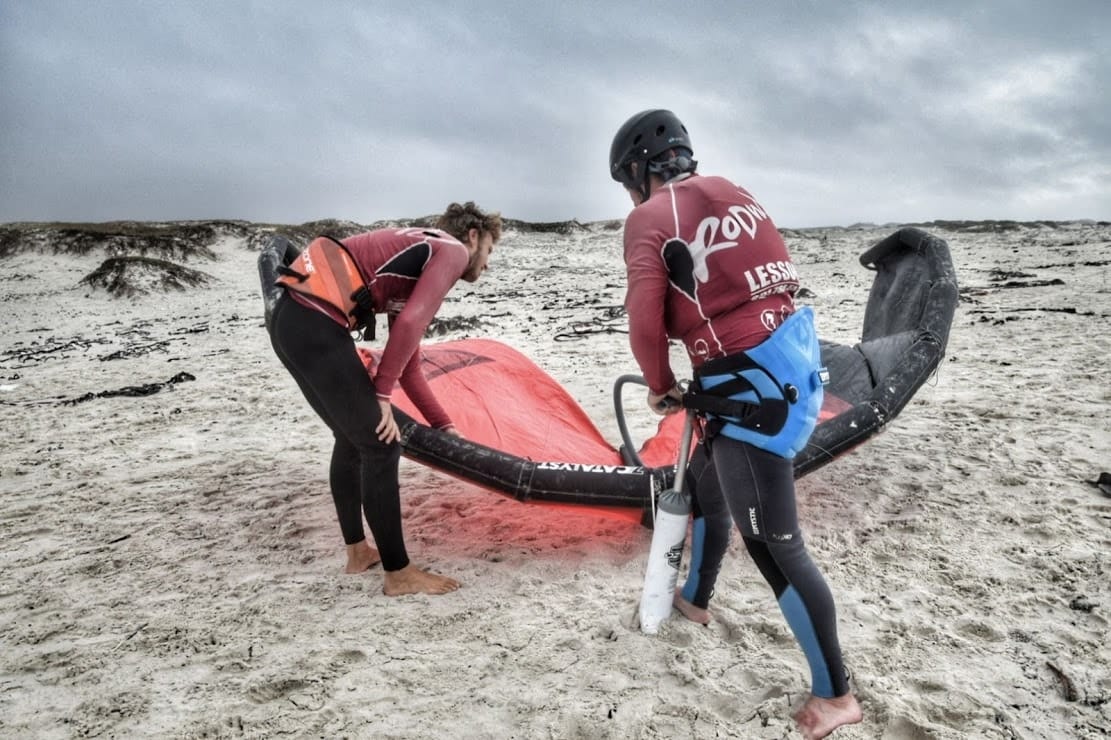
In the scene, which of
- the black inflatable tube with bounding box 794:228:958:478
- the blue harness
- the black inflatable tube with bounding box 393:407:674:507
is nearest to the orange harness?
the black inflatable tube with bounding box 393:407:674:507

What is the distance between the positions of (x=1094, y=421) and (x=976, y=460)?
3.37 ft

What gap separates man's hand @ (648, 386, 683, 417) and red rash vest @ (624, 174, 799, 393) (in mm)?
210

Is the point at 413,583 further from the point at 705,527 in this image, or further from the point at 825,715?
the point at 825,715

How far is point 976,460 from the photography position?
3.91m

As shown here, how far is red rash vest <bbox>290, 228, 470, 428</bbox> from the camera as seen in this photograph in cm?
246

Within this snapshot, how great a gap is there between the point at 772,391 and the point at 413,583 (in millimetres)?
1777

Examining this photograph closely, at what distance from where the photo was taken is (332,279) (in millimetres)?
2506

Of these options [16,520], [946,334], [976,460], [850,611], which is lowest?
[16,520]

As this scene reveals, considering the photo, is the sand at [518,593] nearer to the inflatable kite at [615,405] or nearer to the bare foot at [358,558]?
the bare foot at [358,558]

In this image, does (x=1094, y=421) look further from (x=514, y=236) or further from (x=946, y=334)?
(x=514, y=236)

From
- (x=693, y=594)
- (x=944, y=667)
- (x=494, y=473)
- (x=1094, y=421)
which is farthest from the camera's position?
(x=1094, y=421)

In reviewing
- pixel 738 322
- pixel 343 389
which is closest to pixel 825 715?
pixel 738 322

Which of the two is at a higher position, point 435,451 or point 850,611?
point 435,451

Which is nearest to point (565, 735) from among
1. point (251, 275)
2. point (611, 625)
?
point (611, 625)
